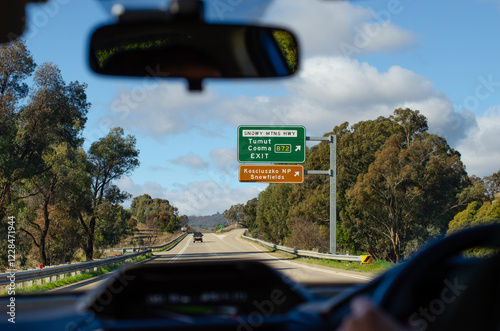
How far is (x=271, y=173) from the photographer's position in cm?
2706

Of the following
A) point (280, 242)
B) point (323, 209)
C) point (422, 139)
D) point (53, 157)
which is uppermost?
point (422, 139)

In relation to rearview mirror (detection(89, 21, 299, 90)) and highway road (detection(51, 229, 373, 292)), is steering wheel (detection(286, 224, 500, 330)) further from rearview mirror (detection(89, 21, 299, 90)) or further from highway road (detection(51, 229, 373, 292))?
rearview mirror (detection(89, 21, 299, 90))

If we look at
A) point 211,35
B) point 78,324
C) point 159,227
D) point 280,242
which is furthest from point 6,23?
point 159,227

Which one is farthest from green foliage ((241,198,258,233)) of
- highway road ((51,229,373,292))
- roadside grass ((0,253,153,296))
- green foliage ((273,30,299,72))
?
green foliage ((273,30,299,72))

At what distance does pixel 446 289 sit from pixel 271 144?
24257 millimetres

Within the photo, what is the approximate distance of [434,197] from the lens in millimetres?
39188

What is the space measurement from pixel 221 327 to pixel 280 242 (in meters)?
67.1

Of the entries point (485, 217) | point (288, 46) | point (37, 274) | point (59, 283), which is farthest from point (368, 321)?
point (59, 283)

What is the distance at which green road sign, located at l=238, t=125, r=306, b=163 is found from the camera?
25844 millimetres

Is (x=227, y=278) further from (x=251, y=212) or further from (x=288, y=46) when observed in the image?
(x=251, y=212)

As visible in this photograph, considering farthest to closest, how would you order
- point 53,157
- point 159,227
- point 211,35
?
point 159,227 → point 53,157 → point 211,35

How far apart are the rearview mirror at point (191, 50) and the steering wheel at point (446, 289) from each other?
1.99 metres

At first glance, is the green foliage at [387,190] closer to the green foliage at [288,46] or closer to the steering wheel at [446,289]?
the green foliage at [288,46]

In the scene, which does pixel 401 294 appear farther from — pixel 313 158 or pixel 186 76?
pixel 313 158
